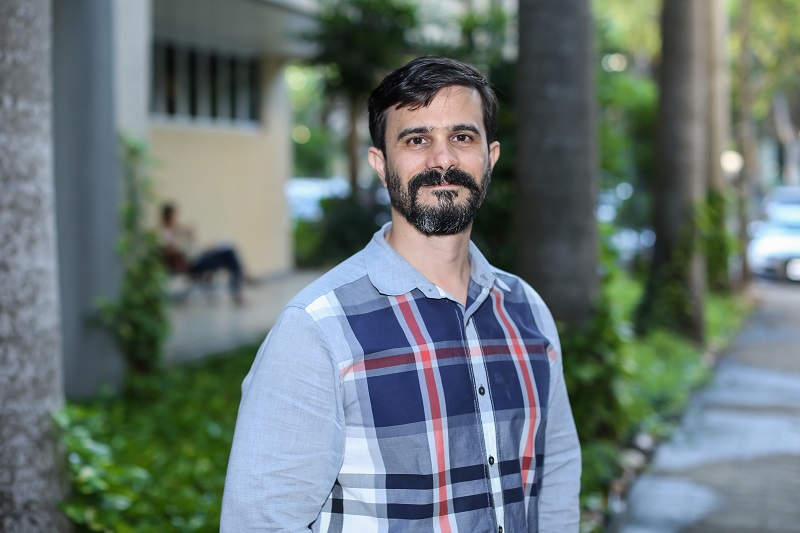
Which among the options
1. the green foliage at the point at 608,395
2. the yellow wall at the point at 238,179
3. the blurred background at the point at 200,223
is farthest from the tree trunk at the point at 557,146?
the yellow wall at the point at 238,179

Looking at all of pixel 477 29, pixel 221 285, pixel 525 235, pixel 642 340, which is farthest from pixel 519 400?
pixel 221 285

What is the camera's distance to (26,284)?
12.3 ft

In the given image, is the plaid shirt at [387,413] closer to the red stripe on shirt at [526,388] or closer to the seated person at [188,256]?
the red stripe on shirt at [526,388]

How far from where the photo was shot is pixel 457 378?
225 centimetres

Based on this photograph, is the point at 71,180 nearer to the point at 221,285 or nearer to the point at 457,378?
the point at 457,378

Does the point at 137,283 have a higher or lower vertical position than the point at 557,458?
lower

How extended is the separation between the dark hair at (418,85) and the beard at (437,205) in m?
0.15

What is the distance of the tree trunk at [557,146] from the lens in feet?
20.8

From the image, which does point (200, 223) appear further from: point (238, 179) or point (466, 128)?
point (466, 128)

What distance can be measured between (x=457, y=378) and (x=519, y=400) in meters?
0.19

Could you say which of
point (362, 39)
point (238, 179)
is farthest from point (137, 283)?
point (238, 179)

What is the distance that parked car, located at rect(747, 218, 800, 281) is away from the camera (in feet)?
66.2

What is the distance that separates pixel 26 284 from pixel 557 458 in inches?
83.7

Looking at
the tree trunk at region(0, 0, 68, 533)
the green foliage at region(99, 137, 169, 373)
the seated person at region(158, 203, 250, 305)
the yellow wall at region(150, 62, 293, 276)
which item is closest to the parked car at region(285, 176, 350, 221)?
the yellow wall at region(150, 62, 293, 276)
